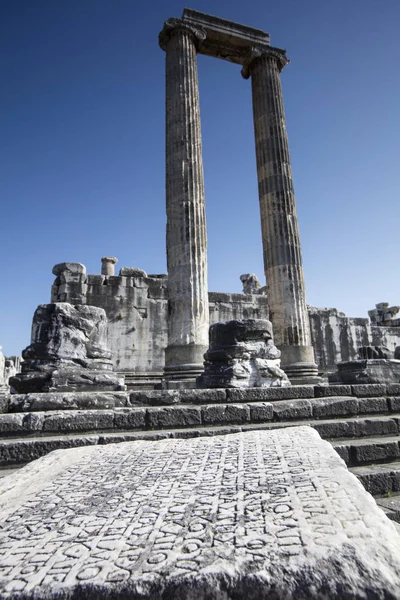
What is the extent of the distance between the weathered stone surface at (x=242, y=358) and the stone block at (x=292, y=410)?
99 centimetres

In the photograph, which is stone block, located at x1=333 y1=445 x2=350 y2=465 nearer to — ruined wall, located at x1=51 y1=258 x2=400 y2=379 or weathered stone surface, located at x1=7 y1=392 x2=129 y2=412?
weathered stone surface, located at x1=7 y1=392 x2=129 y2=412

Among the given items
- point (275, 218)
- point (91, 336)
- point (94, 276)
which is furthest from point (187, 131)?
point (91, 336)

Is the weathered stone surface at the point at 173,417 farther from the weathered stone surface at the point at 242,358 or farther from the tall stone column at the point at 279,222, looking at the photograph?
the tall stone column at the point at 279,222

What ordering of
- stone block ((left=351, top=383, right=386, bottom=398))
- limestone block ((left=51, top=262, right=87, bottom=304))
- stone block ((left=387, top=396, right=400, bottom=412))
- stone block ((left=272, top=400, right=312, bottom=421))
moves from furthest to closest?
limestone block ((left=51, top=262, right=87, bottom=304)) < stone block ((left=351, top=383, right=386, bottom=398)) < stone block ((left=387, top=396, right=400, bottom=412)) < stone block ((left=272, top=400, right=312, bottom=421))

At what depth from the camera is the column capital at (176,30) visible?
10.8m

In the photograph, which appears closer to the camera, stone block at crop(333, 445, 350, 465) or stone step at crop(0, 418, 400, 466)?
stone step at crop(0, 418, 400, 466)

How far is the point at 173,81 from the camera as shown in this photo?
10523 millimetres

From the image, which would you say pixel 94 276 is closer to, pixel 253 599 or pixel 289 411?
pixel 289 411

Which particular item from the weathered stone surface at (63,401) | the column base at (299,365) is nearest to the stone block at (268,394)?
the weathered stone surface at (63,401)

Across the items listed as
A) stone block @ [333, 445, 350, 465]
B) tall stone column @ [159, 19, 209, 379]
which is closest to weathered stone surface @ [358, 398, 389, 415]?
stone block @ [333, 445, 350, 465]

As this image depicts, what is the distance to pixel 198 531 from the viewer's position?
1563mm

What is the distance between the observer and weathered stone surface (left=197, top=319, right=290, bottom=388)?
5691 millimetres

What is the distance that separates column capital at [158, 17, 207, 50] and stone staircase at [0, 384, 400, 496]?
35.0 feet

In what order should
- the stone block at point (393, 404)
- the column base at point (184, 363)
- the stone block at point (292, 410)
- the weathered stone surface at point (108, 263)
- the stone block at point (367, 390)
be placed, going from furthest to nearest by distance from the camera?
the weathered stone surface at point (108, 263) → the column base at point (184, 363) → the stone block at point (367, 390) → the stone block at point (393, 404) → the stone block at point (292, 410)
